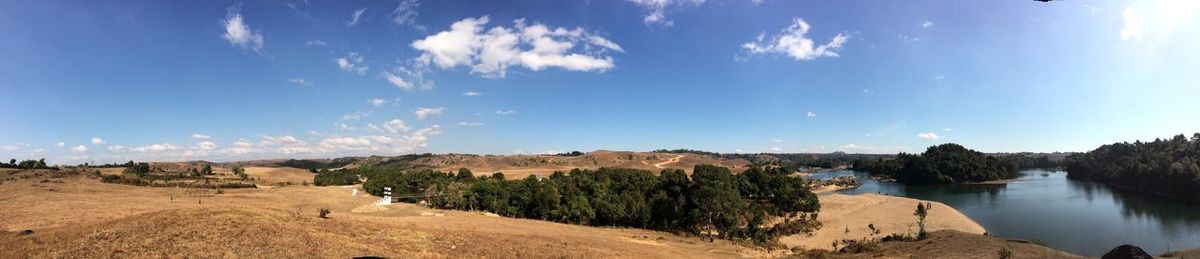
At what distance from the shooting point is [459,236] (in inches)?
1239

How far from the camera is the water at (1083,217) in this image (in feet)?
187

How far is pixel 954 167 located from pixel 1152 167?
142 ft

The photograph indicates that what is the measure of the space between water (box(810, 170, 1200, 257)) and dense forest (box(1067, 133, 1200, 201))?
365 centimetres

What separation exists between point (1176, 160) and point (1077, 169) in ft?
190

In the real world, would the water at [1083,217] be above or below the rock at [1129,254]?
below

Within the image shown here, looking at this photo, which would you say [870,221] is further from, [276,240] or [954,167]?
[954,167]

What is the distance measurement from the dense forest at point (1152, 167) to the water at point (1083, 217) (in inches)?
144

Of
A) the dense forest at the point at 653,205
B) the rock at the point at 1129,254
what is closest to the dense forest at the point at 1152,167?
the dense forest at the point at 653,205

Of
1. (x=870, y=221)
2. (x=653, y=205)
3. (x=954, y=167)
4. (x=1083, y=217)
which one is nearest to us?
(x=653, y=205)

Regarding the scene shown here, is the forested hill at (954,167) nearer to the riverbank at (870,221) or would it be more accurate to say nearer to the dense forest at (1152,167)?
the dense forest at (1152,167)

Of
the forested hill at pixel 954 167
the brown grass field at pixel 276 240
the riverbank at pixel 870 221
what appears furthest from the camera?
the forested hill at pixel 954 167

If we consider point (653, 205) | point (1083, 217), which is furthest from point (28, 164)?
point (1083, 217)

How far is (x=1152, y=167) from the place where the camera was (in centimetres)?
10625

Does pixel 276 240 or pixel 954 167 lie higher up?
pixel 954 167
